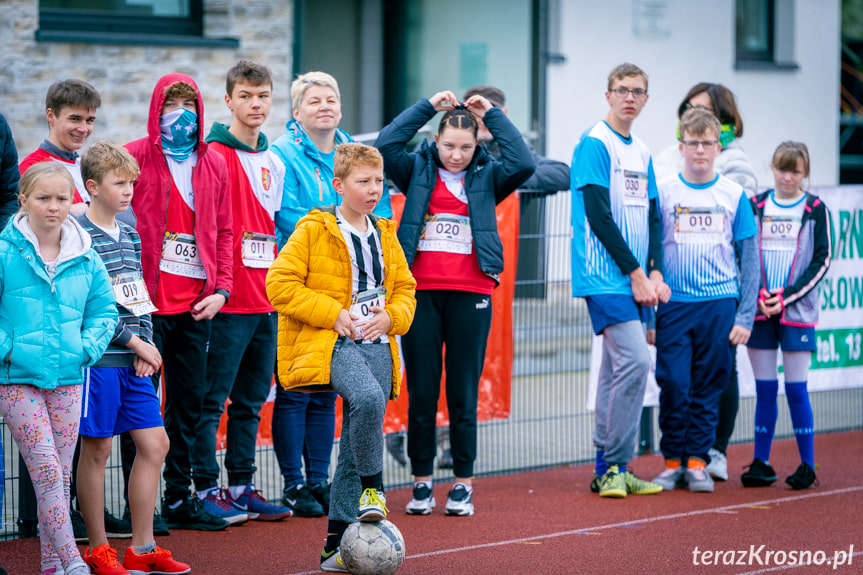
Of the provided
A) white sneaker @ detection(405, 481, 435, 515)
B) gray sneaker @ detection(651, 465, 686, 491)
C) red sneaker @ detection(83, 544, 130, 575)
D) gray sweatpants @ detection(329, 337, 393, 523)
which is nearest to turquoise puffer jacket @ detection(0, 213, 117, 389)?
red sneaker @ detection(83, 544, 130, 575)

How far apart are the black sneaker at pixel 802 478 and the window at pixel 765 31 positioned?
10005mm

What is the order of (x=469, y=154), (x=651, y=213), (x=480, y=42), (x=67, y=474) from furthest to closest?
(x=480, y=42) → (x=651, y=213) → (x=469, y=154) → (x=67, y=474)

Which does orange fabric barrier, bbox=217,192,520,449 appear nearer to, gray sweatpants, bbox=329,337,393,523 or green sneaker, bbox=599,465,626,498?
green sneaker, bbox=599,465,626,498

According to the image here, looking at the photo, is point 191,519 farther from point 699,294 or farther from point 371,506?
point 699,294

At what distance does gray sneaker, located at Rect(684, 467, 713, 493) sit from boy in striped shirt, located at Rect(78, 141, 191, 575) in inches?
121

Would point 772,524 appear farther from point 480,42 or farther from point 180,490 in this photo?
point 480,42

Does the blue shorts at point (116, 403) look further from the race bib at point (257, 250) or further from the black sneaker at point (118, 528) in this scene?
the race bib at point (257, 250)

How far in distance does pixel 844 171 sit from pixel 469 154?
15879 millimetres

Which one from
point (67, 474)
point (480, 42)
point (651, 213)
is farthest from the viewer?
point (480, 42)

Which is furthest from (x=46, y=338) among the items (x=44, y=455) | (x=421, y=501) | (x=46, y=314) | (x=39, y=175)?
(x=421, y=501)

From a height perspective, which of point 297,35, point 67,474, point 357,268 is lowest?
point 67,474

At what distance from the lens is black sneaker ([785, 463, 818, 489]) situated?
6.74 metres

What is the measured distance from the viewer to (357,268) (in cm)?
489

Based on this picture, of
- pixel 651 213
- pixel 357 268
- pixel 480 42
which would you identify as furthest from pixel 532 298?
pixel 480 42
